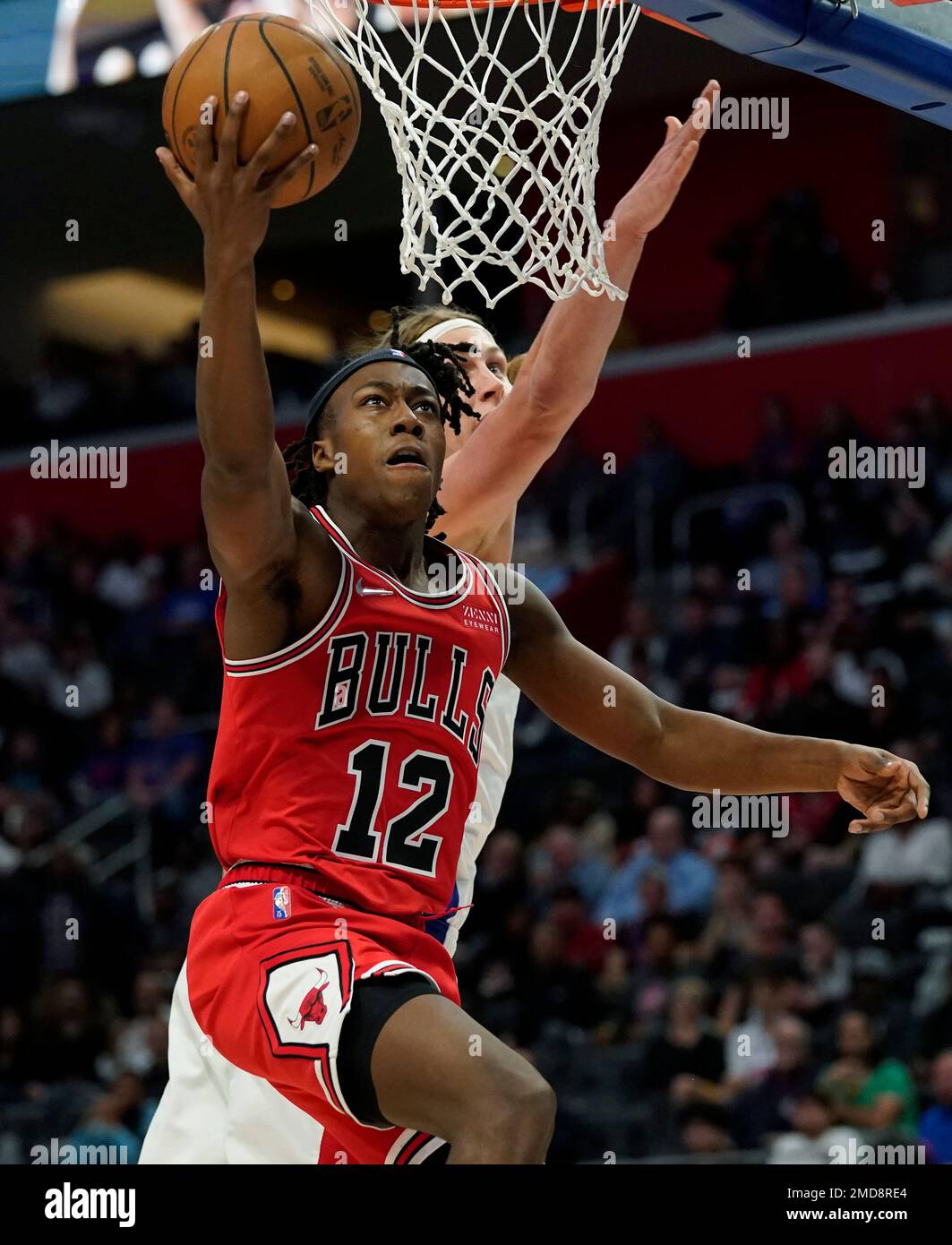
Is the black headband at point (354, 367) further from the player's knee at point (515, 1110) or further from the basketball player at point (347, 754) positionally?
the player's knee at point (515, 1110)

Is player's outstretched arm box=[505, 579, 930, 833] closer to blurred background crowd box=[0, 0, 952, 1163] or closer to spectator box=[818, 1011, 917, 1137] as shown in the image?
blurred background crowd box=[0, 0, 952, 1163]

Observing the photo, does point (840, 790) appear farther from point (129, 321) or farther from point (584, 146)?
point (129, 321)

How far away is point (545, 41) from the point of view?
14.1ft

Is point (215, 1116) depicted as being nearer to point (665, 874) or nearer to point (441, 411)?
point (441, 411)

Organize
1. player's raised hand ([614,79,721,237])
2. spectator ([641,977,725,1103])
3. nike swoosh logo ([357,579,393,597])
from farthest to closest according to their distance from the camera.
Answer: spectator ([641,977,725,1103]) → player's raised hand ([614,79,721,237]) → nike swoosh logo ([357,579,393,597])

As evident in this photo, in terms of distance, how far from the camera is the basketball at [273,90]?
129 inches

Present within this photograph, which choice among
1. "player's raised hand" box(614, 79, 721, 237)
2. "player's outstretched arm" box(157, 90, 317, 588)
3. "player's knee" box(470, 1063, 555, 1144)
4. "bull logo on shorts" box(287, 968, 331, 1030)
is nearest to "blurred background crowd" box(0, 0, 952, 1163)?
"player's raised hand" box(614, 79, 721, 237)

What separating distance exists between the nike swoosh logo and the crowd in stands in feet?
15.0

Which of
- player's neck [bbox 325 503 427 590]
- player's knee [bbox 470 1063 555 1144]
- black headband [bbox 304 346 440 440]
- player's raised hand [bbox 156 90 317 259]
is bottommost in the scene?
player's knee [bbox 470 1063 555 1144]

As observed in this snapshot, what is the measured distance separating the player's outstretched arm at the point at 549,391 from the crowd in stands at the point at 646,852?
12.9 ft

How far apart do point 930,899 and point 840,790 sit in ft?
16.1

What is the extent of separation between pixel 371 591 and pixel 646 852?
627 cm

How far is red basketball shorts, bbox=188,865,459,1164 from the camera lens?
3.29 meters

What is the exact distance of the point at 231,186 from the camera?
318cm
